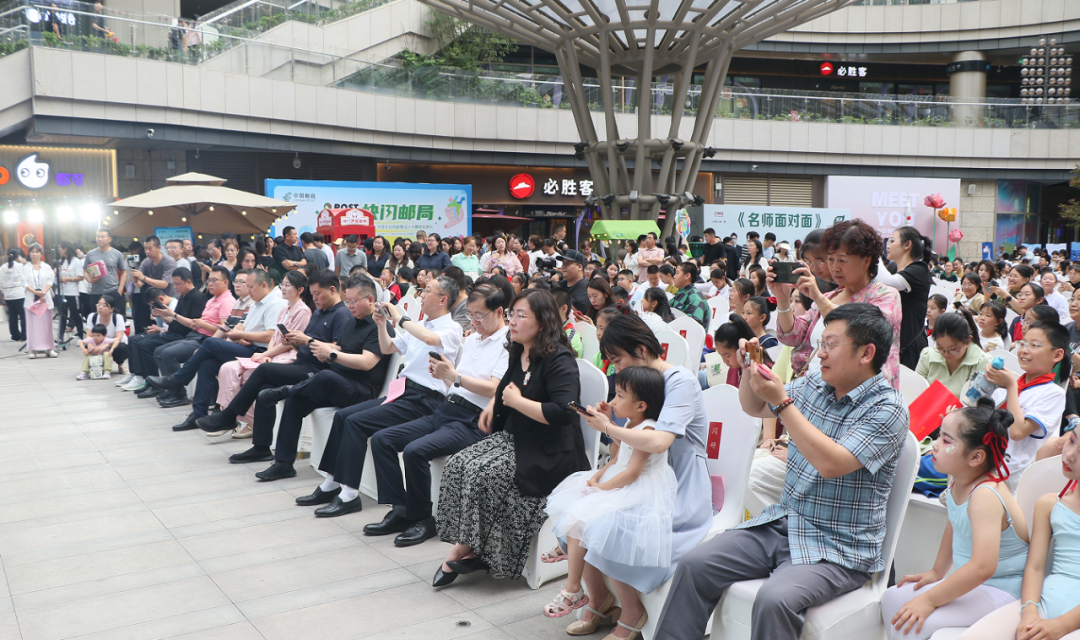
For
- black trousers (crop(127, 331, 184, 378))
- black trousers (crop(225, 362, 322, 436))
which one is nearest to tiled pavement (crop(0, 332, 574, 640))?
black trousers (crop(225, 362, 322, 436))

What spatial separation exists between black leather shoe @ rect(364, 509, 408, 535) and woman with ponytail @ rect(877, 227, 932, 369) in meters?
2.91

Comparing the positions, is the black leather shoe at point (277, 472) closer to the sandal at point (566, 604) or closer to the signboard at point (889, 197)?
the sandal at point (566, 604)

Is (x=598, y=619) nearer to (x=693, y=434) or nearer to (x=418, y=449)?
(x=693, y=434)

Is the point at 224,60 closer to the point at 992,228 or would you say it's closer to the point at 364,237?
the point at 364,237

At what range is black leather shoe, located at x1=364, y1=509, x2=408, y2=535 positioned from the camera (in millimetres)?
4551

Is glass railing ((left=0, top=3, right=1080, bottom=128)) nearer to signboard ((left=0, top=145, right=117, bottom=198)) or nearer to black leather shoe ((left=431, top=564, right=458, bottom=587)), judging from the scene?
signboard ((left=0, top=145, right=117, bottom=198))

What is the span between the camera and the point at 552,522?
3686 millimetres

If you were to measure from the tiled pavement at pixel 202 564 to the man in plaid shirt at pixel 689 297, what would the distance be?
352 cm

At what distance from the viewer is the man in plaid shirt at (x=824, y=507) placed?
249cm

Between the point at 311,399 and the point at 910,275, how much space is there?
394cm

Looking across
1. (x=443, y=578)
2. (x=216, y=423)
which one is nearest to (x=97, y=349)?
(x=216, y=423)

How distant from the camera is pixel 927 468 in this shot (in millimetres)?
3410

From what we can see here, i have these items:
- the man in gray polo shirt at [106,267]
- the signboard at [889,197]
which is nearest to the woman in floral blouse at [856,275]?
the man in gray polo shirt at [106,267]

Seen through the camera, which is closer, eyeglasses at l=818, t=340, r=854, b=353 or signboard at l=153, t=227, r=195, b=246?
eyeglasses at l=818, t=340, r=854, b=353
